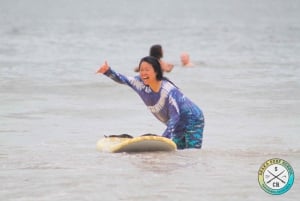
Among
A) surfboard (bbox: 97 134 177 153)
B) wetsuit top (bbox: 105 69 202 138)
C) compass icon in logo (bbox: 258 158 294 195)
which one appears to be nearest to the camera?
compass icon in logo (bbox: 258 158 294 195)

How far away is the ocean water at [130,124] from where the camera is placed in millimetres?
6891

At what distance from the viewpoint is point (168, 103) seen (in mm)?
8406

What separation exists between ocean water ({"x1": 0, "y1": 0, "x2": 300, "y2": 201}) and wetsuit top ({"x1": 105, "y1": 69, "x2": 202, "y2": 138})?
0.95 feet

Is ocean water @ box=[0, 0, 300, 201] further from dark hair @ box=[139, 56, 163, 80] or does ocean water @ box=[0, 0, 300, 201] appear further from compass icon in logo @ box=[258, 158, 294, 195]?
dark hair @ box=[139, 56, 163, 80]

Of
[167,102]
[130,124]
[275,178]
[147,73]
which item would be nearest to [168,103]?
[167,102]

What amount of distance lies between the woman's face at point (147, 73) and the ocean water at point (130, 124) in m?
0.70

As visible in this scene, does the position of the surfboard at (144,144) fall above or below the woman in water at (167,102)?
below

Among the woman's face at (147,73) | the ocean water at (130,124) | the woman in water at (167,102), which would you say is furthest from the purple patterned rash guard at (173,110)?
the ocean water at (130,124)

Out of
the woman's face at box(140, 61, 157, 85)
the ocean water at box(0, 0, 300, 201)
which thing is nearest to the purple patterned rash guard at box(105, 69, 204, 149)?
the woman's face at box(140, 61, 157, 85)

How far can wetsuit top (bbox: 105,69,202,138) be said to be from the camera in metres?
8.39

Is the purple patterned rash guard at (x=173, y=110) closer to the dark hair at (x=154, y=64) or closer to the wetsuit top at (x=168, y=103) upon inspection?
the wetsuit top at (x=168, y=103)

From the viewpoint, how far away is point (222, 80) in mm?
18719

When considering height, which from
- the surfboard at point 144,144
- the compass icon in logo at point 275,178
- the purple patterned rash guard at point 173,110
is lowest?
the compass icon in logo at point 275,178

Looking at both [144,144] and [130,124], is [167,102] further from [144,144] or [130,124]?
[130,124]
